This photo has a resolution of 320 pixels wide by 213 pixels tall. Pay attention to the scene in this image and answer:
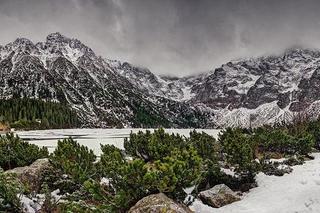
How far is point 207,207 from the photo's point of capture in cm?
1972

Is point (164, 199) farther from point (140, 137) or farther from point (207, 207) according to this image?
point (140, 137)

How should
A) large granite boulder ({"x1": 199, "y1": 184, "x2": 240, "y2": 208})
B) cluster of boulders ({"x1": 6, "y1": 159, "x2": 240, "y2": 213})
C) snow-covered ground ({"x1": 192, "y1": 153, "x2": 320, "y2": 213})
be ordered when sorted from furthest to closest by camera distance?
large granite boulder ({"x1": 199, "y1": 184, "x2": 240, "y2": 208})
snow-covered ground ({"x1": 192, "y1": 153, "x2": 320, "y2": 213})
cluster of boulders ({"x1": 6, "y1": 159, "x2": 240, "y2": 213})

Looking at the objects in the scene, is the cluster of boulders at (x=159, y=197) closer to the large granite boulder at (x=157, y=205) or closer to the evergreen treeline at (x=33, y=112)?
the large granite boulder at (x=157, y=205)

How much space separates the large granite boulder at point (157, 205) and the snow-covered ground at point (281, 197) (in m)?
4.33

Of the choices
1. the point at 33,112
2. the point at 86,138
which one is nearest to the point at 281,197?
the point at 86,138

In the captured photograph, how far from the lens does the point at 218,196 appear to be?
66.9 ft

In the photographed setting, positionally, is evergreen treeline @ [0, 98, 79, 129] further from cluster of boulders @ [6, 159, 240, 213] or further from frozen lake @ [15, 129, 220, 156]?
cluster of boulders @ [6, 159, 240, 213]

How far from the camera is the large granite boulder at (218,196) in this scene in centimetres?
2005

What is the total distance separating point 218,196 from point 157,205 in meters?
6.25

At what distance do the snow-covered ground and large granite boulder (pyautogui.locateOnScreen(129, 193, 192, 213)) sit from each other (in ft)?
14.2

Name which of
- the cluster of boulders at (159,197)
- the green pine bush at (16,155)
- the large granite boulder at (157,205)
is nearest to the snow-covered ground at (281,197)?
the cluster of boulders at (159,197)

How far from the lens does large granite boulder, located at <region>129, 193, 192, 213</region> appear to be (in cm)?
1480

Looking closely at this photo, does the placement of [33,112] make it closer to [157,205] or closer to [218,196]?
[218,196]

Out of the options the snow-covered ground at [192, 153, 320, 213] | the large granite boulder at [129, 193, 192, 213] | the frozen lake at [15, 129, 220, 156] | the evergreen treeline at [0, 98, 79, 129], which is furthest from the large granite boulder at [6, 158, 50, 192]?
the evergreen treeline at [0, 98, 79, 129]
